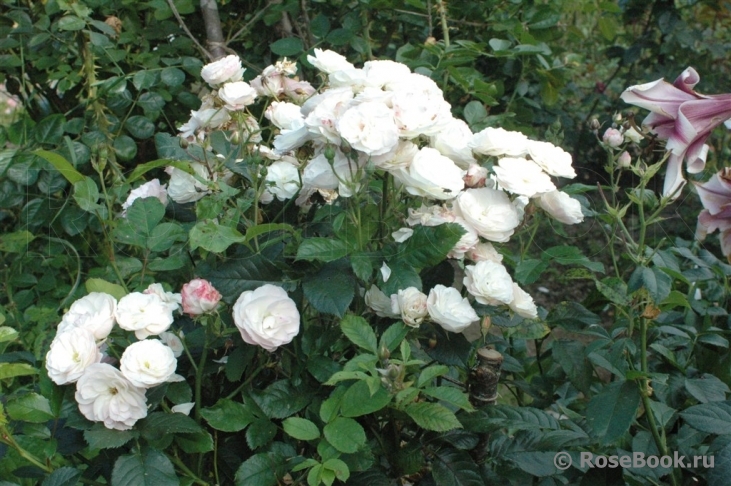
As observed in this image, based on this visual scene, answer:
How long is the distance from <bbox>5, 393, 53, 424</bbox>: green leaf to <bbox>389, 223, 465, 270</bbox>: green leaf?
54 centimetres

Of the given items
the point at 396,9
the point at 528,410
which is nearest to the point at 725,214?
the point at 528,410

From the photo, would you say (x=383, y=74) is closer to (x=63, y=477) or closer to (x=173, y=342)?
(x=173, y=342)

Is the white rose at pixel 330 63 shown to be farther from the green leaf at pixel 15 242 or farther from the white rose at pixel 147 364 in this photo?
the green leaf at pixel 15 242

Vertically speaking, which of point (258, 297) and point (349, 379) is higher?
point (258, 297)

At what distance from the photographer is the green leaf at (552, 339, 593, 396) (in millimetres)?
1241

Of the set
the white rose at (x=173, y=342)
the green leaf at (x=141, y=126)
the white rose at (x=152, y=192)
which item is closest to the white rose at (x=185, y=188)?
the white rose at (x=152, y=192)

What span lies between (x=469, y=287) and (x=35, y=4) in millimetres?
1990

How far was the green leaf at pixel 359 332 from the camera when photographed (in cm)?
106

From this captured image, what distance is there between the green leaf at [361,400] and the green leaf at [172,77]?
1.30m

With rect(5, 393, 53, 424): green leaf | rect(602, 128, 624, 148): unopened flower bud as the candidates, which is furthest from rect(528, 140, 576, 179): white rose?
rect(5, 393, 53, 424): green leaf

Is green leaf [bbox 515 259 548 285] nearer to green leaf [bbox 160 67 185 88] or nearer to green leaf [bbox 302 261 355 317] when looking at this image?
green leaf [bbox 302 261 355 317]

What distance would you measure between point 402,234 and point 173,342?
0.39 metres

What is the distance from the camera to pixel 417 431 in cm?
121

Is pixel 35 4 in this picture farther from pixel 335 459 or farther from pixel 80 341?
pixel 335 459
